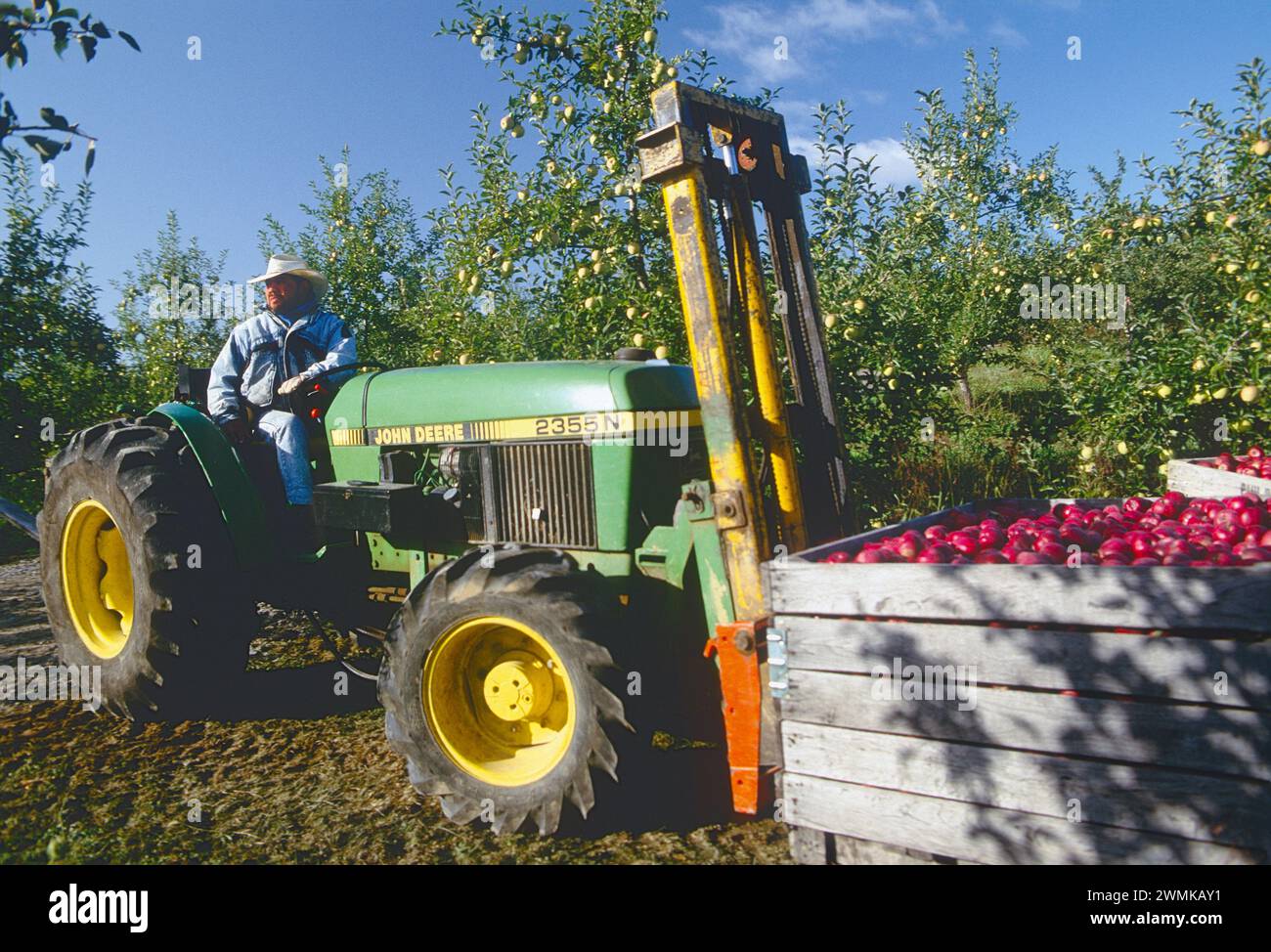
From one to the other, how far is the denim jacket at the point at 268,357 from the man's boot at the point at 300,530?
660 mm

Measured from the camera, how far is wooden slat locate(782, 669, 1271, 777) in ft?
7.22

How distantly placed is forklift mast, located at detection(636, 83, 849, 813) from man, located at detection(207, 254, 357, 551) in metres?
2.41

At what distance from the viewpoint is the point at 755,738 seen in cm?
310

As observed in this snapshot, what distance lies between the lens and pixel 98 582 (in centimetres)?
512

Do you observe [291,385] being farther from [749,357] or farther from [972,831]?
[972,831]

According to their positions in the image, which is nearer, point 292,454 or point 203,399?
point 292,454

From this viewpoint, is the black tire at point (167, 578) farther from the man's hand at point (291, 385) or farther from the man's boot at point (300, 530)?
the man's hand at point (291, 385)

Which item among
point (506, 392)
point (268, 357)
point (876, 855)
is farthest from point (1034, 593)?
point (268, 357)

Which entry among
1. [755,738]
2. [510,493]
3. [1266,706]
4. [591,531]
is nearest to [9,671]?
[510,493]

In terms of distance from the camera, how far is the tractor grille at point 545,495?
12.4 feet

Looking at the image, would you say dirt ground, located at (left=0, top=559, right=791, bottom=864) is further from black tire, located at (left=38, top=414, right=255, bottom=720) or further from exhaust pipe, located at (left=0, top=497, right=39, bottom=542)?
exhaust pipe, located at (left=0, top=497, right=39, bottom=542)

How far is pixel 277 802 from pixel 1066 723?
10.5 ft

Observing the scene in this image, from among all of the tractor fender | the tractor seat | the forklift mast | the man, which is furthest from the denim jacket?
the forklift mast

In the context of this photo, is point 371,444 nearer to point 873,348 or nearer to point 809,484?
point 809,484
